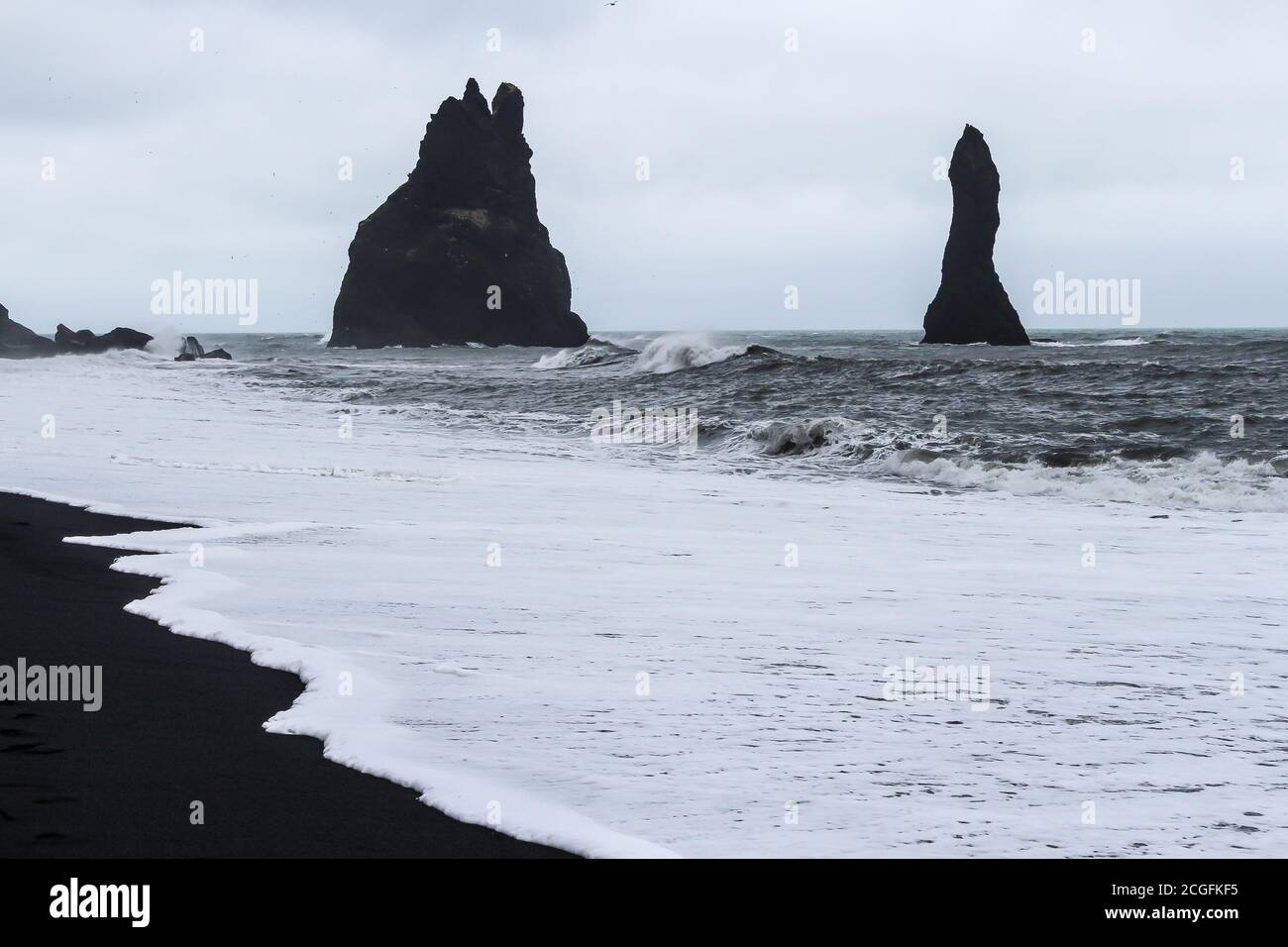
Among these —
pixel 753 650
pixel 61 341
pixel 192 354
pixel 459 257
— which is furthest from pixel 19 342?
pixel 753 650

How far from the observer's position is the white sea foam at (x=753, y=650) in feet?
11.6

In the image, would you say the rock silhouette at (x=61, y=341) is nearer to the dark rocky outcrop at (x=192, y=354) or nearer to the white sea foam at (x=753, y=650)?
the dark rocky outcrop at (x=192, y=354)

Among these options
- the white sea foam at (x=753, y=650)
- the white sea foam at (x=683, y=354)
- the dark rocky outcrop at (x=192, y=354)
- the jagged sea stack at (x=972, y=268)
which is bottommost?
the white sea foam at (x=753, y=650)

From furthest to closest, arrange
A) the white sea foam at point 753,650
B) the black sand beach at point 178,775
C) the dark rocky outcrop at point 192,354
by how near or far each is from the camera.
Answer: the dark rocky outcrop at point 192,354 → the white sea foam at point 753,650 → the black sand beach at point 178,775

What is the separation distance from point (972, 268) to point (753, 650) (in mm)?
80058

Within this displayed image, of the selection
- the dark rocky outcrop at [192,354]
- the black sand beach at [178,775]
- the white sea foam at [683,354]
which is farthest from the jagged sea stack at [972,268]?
the black sand beach at [178,775]

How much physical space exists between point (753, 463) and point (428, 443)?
4.59 metres

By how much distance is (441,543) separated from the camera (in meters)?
8.23

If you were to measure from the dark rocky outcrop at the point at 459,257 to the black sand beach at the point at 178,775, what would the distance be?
10716 centimetres

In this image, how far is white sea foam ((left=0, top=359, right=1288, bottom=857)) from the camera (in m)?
3.53

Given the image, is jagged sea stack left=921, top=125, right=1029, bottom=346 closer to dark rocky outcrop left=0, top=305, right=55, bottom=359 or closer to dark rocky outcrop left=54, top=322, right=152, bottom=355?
dark rocky outcrop left=54, top=322, right=152, bottom=355

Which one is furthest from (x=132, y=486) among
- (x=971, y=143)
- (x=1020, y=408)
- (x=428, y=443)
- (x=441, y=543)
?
(x=971, y=143)

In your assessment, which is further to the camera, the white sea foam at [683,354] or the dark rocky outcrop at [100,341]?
the dark rocky outcrop at [100,341]

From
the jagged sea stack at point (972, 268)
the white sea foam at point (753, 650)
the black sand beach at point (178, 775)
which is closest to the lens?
the black sand beach at point (178, 775)
